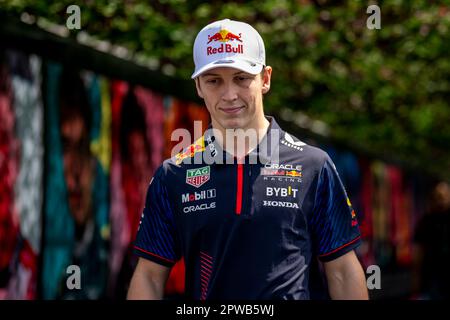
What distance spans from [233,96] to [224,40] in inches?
10.1

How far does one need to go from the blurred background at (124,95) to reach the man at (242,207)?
4.02 meters

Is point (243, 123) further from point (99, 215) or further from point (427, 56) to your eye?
point (427, 56)

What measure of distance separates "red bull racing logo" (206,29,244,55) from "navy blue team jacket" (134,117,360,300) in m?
0.43

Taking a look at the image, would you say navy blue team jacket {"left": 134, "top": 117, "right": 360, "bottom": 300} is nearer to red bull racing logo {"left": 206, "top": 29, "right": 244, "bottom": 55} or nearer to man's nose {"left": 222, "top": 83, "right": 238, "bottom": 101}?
man's nose {"left": 222, "top": 83, "right": 238, "bottom": 101}

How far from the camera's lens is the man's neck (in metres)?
4.09

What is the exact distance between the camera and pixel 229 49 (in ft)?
13.1

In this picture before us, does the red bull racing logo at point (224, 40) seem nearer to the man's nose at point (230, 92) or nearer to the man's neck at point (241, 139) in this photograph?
the man's nose at point (230, 92)

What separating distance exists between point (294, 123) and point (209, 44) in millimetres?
12406

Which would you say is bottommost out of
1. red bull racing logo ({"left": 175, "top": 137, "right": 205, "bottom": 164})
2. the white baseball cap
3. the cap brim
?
red bull racing logo ({"left": 175, "top": 137, "right": 205, "bottom": 164})

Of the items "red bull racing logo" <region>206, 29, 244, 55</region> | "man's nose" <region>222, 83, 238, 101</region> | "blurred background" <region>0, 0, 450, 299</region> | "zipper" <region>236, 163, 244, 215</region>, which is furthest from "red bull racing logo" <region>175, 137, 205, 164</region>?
"blurred background" <region>0, 0, 450, 299</region>
